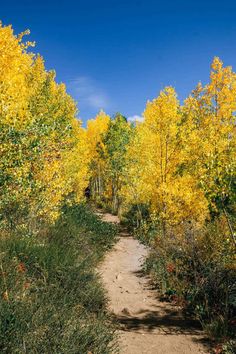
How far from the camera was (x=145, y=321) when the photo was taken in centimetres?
896

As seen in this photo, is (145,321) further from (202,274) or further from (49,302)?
(49,302)

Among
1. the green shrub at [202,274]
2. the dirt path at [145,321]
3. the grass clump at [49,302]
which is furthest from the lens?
the green shrub at [202,274]

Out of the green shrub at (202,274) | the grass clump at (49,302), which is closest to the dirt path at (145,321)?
the green shrub at (202,274)

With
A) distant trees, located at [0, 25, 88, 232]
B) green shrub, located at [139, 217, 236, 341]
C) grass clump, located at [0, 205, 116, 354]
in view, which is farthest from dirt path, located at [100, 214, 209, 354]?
distant trees, located at [0, 25, 88, 232]

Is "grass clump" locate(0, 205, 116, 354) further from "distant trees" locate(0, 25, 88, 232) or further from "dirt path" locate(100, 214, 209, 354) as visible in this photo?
"distant trees" locate(0, 25, 88, 232)

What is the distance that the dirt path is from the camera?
747 cm

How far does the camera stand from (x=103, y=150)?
129ft

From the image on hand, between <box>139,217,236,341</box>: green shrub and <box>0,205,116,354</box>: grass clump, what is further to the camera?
<box>139,217,236,341</box>: green shrub

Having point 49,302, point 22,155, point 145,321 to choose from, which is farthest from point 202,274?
point 22,155

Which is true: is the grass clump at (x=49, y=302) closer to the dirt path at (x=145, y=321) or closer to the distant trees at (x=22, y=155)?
the dirt path at (x=145, y=321)

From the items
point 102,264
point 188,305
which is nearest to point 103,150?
point 102,264

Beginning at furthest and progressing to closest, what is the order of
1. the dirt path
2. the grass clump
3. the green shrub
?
the green shrub
the dirt path
the grass clump

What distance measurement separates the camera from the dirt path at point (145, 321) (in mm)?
7469

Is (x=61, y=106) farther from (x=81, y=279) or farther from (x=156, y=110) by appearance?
(x=81, y=279)
